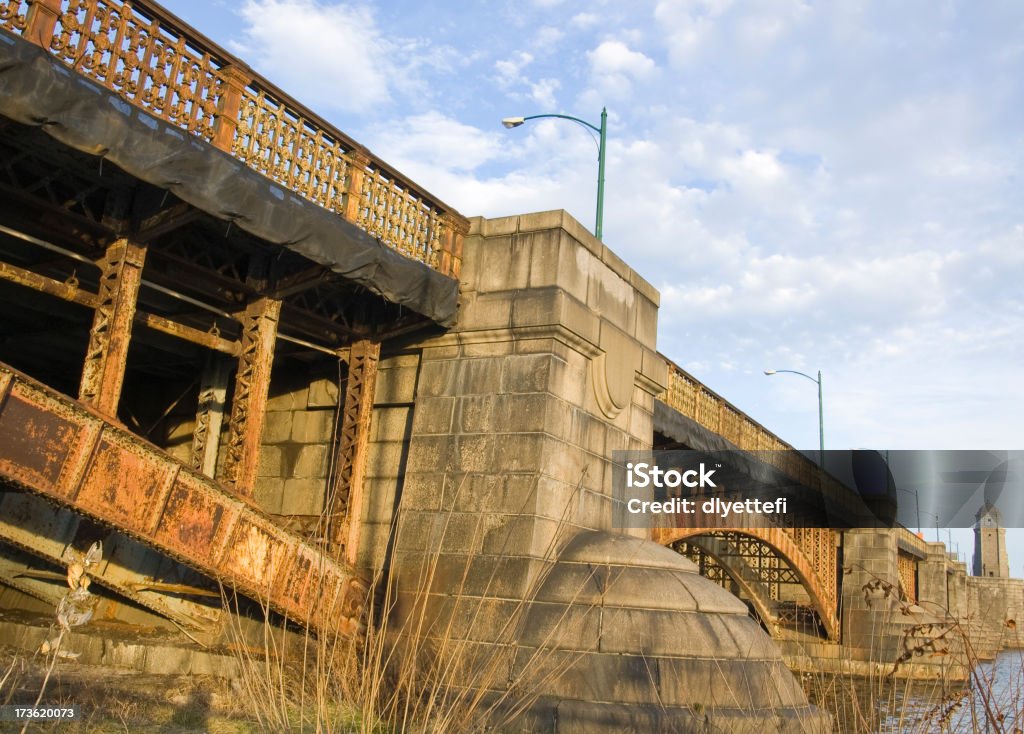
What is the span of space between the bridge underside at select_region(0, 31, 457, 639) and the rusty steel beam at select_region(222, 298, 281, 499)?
19 mm

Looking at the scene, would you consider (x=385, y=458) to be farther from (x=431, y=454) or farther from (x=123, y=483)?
(x=123, y=483)

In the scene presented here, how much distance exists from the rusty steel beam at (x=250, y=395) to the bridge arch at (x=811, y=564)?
2042 cm

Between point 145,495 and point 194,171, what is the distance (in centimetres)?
261

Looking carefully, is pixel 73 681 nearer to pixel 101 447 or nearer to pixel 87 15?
pixel 101 447

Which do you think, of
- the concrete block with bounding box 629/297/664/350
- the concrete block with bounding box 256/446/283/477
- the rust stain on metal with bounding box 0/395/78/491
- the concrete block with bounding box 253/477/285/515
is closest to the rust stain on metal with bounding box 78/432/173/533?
the rust stain on metal with bounding box 0/395/78/491

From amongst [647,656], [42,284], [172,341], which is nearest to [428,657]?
[647,656]

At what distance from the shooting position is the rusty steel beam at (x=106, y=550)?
9375 millimetres

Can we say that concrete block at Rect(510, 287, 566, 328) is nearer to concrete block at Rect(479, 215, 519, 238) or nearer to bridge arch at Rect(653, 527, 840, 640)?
concrete block at Rect(479, 215, 519, 238)

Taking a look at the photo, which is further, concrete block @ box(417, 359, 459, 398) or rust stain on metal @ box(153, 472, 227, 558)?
concrete block @ box(417, 359, 459, 398)

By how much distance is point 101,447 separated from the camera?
23.9 feet

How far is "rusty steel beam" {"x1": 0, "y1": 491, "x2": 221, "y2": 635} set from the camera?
9375mm

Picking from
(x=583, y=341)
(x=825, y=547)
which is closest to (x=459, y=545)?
(x=583, y=341)

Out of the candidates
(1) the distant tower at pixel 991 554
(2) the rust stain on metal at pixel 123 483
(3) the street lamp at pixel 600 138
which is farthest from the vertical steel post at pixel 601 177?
(1) the distant tower at pixel 991 554

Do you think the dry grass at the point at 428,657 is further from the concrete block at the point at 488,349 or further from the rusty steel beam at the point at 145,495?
the concrete block at the point at 488,349
